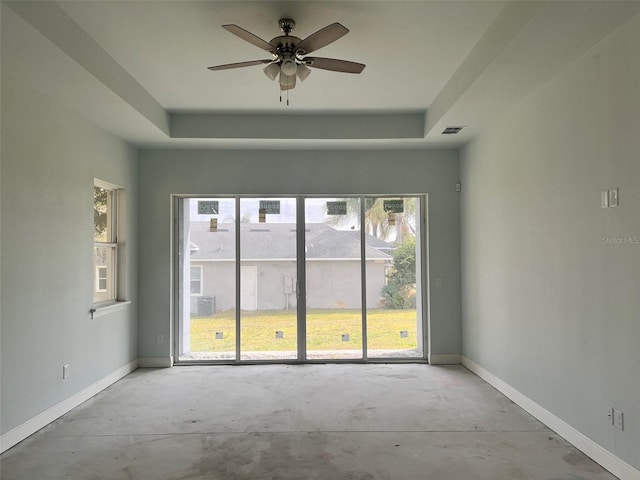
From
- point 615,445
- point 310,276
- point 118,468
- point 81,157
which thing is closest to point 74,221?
point 81,157

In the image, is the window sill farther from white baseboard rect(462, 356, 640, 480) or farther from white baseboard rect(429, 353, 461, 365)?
white baseboard rect(462, 356, 640, 480)

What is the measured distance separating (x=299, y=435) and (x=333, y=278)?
8.00 feet

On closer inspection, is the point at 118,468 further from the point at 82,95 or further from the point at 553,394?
the point at 553,394

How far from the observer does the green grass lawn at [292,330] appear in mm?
5488

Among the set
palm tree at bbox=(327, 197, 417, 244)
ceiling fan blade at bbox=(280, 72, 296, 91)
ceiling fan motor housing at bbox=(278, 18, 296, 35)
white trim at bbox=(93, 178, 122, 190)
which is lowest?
palm tree at bbox=(327, 197, 417, 244)

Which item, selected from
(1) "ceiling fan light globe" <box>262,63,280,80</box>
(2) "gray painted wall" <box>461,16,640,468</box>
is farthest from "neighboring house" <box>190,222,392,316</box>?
(1) "ceiling fan light globe" <box>262,63,280,80</box>

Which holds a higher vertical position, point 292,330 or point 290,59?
point 290,59

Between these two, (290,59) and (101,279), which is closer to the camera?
(290,59)

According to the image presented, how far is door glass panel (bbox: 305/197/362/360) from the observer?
5500mm

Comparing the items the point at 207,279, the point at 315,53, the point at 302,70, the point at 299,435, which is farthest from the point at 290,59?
the point at 207,279

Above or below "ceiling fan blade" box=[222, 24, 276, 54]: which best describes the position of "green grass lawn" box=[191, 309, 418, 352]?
below

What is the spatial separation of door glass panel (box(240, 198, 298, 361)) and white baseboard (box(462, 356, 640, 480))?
8.01 ft

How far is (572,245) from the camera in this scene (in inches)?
124

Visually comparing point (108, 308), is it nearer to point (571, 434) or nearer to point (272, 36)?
point (272, 36)
